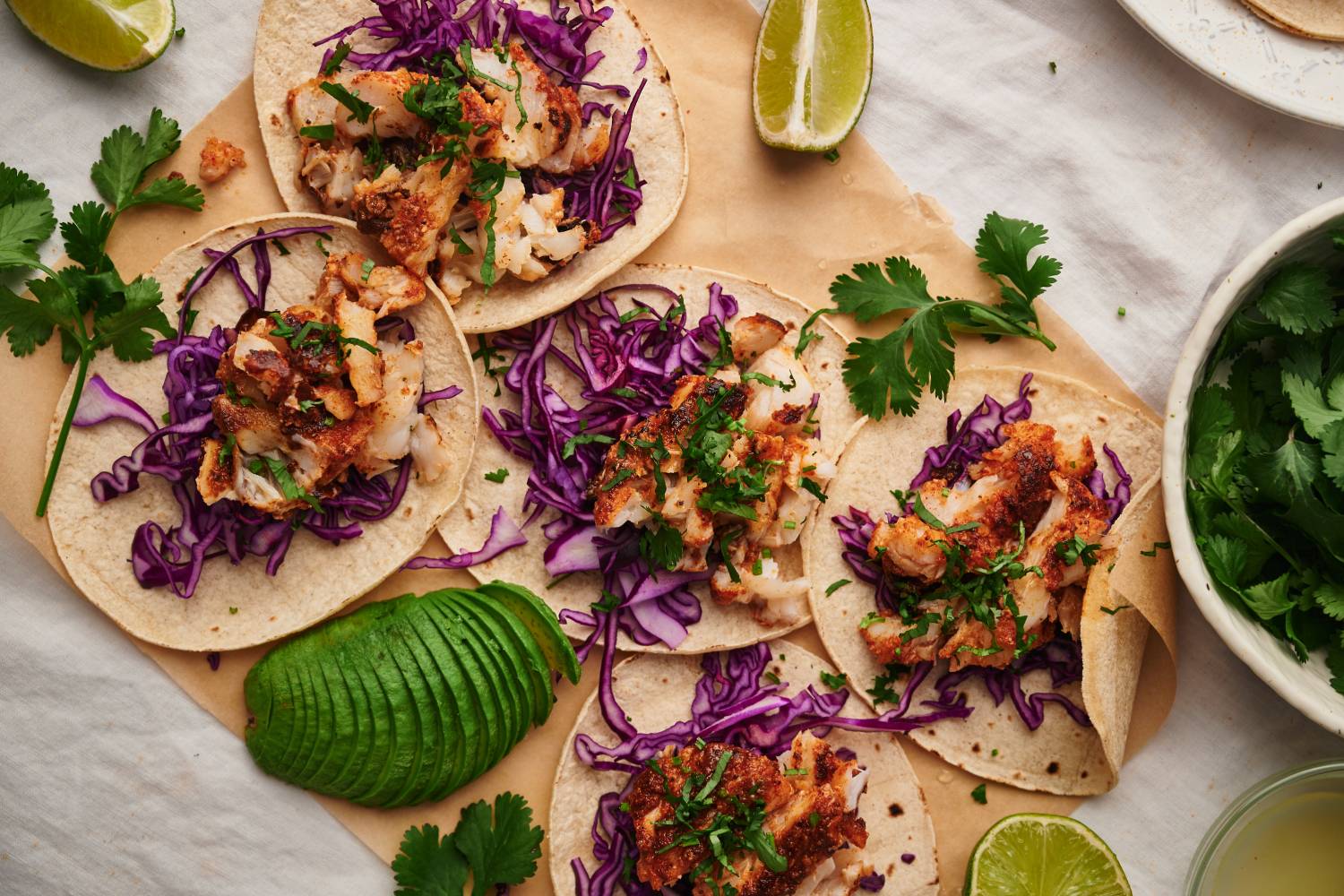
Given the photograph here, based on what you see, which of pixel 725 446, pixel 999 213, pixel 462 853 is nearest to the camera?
pixel 725 446

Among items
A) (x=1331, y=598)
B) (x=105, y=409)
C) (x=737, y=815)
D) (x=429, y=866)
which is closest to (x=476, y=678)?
(x=429, y=866)

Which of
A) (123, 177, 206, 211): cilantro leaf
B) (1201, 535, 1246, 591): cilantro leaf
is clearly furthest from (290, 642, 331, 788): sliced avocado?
(1201, 535, 1246, 591): cilantro leaf

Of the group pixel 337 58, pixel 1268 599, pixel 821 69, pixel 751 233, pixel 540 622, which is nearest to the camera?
pixel 1268 599

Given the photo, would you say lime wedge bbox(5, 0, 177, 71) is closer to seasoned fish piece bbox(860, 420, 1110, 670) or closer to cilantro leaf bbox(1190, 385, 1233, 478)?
seasoned fish piece bbox(860, 420, 1110, 670)

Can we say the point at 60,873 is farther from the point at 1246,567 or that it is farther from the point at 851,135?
the point at 1246,567

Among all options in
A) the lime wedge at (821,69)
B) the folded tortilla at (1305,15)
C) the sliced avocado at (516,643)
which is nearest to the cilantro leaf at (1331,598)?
the folded tortilla at (1305,15)

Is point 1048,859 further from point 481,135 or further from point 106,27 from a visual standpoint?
point 106,27

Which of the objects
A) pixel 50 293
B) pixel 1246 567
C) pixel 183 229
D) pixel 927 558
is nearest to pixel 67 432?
pixel 50 293
